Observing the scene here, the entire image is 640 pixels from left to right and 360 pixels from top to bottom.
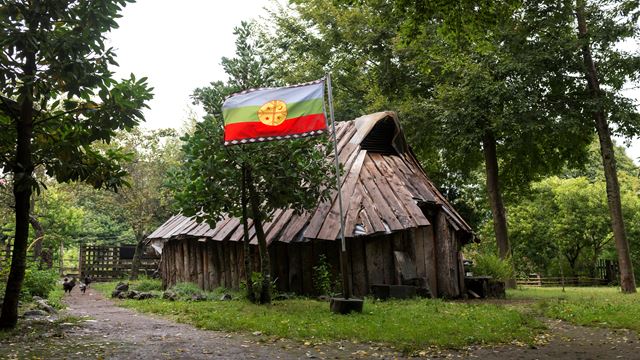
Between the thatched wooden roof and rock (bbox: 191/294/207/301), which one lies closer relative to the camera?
the thatched wooden roof

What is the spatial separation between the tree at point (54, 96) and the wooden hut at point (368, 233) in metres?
5.88

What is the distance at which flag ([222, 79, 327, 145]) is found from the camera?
37.0ft

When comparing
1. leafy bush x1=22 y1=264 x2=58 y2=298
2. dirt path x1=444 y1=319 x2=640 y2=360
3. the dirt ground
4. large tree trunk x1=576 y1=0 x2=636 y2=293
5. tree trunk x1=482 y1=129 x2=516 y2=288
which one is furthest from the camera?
tree trunk x1=482 y1=129 x2=516 y2=288

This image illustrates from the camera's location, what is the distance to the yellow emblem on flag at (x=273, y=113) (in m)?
11.4

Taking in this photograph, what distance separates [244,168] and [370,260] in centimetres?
475

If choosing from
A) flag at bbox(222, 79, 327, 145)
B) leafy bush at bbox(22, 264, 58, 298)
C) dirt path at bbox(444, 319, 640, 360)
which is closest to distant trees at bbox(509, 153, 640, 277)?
dirt path at bbox(444, 319, 640, 360)

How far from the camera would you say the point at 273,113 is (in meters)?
11.5

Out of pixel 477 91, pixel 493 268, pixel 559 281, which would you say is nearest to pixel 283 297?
pixel 493 268

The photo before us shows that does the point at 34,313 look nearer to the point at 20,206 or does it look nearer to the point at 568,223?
the point at 20,206

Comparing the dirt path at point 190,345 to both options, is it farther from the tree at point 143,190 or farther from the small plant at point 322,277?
the tree at point 143,190

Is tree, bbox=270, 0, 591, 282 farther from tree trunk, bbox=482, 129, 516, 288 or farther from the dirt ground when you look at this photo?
the dirt ground

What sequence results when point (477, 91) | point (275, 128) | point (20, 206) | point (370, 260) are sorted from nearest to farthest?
1. point (20, 206)
2. point (275, 128)
3. point (370, 260)
4. point (477, 91)

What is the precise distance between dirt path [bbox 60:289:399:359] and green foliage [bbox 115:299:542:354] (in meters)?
0.41

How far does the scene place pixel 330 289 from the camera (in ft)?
47.9
